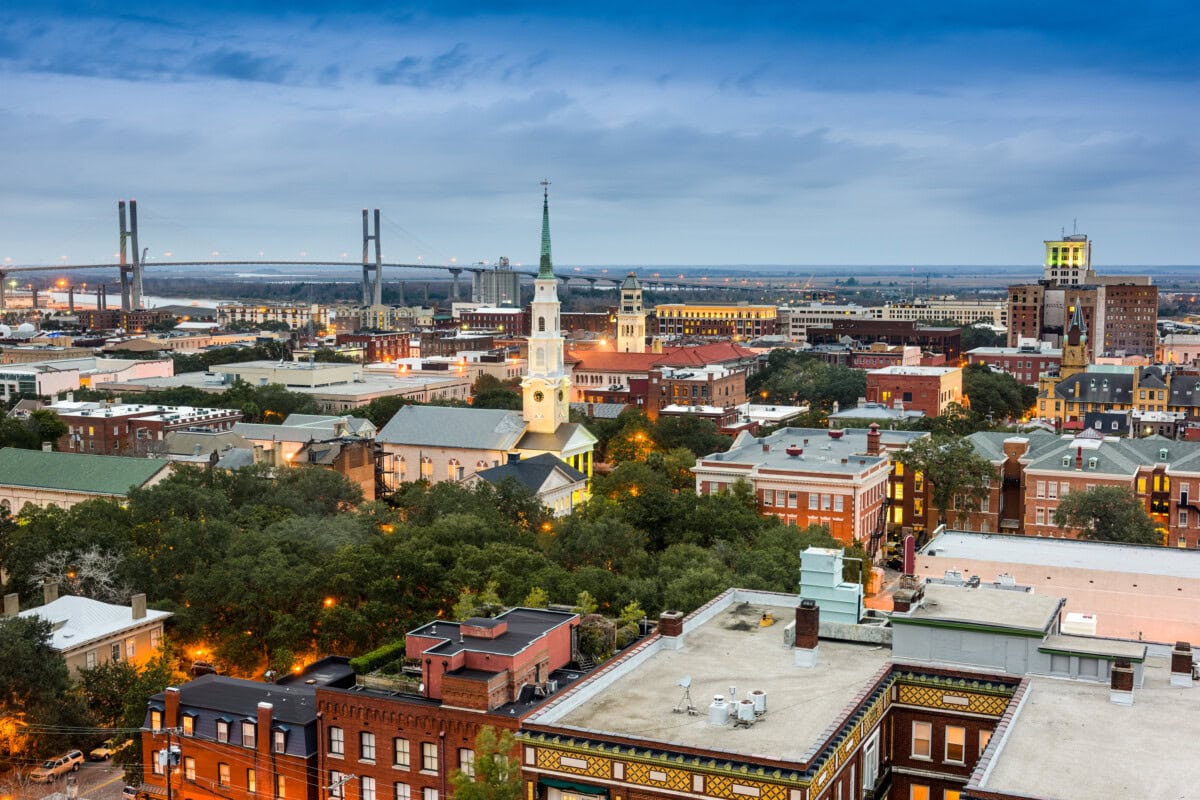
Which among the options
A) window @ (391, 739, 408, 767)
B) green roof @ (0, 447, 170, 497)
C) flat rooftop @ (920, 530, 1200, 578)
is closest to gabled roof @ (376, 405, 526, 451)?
green roof @ (0, 447, 170, 497)

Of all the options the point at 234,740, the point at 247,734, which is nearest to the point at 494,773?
the point at 247,734

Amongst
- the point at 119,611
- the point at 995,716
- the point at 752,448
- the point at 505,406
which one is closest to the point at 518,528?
the point at 119,611

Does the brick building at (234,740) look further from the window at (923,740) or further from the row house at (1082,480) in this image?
the row house at (1082,480)

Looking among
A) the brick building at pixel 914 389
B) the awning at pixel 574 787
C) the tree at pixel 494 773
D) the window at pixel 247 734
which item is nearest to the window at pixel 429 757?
the tree at pixel 494 773

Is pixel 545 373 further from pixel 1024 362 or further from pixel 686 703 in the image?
pixel 1024 362

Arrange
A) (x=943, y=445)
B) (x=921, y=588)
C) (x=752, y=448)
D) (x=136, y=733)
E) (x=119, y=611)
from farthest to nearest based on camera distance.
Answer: (x=752, y=448), (x=943, y=445), (x=119, y=611), (x=136, y=733), (x=921, y=588)

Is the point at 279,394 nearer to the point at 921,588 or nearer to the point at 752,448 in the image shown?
the point at 752,448
